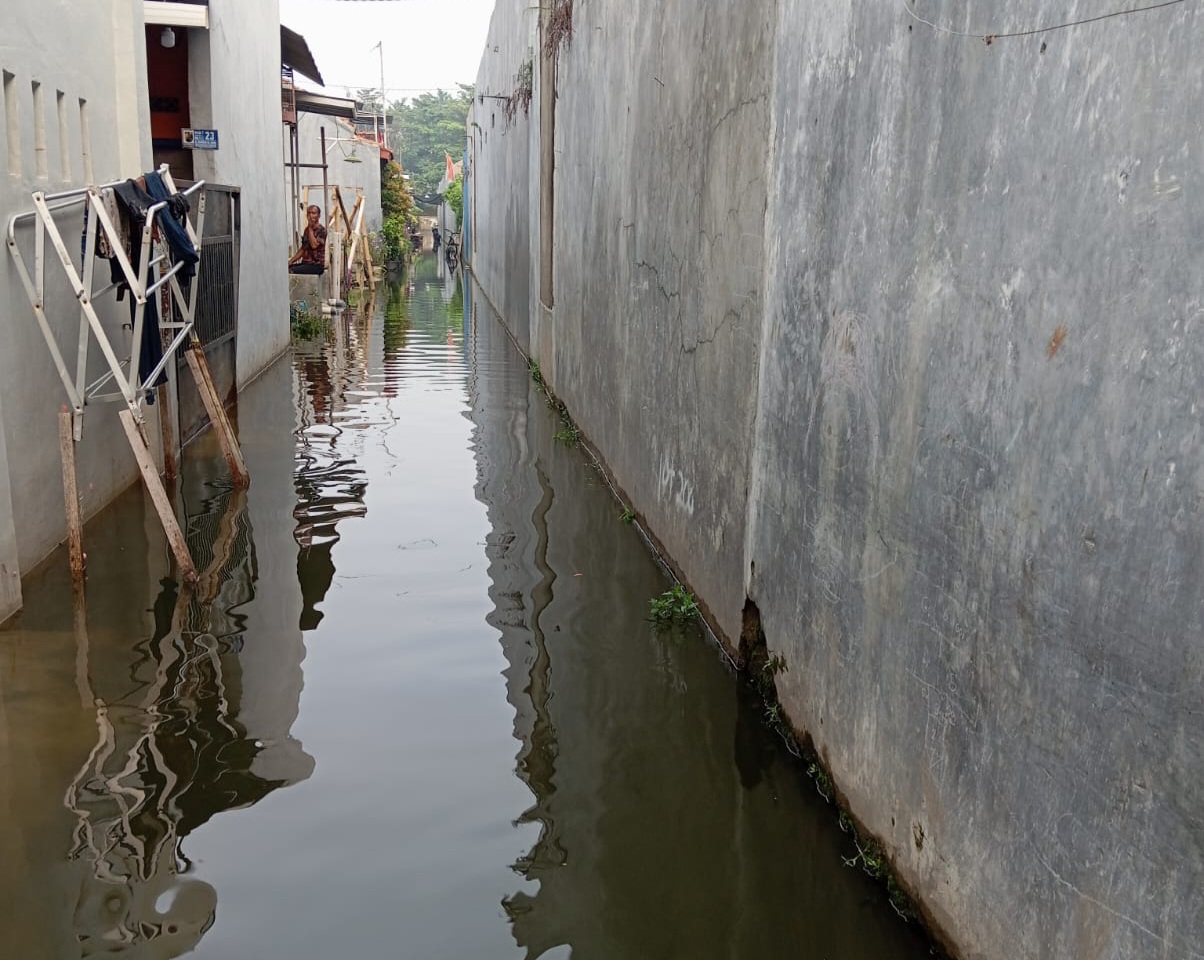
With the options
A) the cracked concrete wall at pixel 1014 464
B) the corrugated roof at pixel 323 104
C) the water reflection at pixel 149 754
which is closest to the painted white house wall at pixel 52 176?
the water reflection at pixel 149 754

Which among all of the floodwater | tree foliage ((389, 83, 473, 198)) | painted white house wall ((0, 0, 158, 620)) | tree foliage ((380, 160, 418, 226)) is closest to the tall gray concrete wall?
the floodwater

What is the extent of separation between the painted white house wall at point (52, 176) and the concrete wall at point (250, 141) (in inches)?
115

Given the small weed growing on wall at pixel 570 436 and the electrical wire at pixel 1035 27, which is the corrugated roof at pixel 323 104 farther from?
the electrical wire at pixel 1035 27

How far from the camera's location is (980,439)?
267 cm

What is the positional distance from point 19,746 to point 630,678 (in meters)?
2.34

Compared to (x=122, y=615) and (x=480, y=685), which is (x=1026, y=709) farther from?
(x=122, y=615)

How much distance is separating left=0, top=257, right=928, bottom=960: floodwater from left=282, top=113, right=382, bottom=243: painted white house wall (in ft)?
74.0

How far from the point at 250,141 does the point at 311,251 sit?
544 centimetres

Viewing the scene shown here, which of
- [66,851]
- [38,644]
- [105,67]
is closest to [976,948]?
[66,851]

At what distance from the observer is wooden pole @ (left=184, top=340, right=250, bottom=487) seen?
7656 millimetres

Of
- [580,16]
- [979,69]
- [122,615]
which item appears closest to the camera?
[979,69]

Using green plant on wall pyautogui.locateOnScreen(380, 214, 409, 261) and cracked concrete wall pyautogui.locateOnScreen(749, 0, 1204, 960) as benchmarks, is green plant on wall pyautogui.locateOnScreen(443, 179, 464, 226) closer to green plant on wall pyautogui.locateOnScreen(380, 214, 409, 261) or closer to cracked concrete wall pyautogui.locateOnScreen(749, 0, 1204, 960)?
green plant on wall pyautogui.locateOnScreen(380, 214, 409, 261)

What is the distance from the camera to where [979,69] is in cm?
267

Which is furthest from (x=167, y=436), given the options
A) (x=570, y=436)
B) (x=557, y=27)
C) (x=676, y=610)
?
(x=557, y=27)
